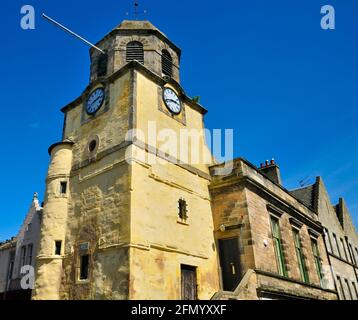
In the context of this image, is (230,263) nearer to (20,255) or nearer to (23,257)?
(23,257)

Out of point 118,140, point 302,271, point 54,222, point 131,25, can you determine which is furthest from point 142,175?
point 302,271

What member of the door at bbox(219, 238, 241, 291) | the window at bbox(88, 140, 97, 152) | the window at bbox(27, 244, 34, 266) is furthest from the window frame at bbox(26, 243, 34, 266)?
the door at bbox(219, 238, 241, 291)

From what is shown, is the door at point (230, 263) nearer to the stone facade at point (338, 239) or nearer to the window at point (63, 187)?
the window at point (63, 187)

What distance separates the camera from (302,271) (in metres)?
19.1

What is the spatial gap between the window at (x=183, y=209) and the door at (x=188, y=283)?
2.19 metres

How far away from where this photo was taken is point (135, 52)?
1791 cm

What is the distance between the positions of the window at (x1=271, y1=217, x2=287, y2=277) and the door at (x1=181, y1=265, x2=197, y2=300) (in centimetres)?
470

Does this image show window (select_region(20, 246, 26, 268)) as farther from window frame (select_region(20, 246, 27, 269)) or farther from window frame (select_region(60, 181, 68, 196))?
window frame (select_region(60, 181, 68, 196))

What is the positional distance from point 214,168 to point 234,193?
2.34 meters

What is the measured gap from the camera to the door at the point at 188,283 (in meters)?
14.0

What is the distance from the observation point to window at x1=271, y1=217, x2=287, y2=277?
666 inches

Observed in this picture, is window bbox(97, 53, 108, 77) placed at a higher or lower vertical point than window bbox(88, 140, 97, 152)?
higher

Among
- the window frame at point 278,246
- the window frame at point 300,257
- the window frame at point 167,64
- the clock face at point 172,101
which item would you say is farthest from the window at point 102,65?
the window frame at point 300,257
